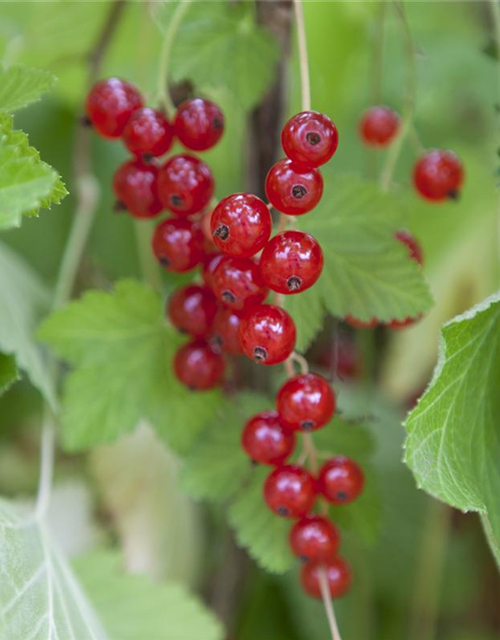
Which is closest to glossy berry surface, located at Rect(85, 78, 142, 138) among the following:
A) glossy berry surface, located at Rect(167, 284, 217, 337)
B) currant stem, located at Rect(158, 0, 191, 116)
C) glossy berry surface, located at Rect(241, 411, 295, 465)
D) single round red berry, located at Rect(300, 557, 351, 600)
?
currant stem, located at Rect(158, 0, 191, 116)

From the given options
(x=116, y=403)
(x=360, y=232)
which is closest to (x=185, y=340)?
(x=116, y=403)

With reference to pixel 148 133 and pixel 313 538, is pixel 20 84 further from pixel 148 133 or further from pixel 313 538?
pixel 313 538

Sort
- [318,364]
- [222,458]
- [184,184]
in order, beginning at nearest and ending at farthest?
1. [184,184]
2. [222,458]
3. [318,364]

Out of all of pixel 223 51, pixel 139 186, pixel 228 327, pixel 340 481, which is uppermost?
pixel 223 51

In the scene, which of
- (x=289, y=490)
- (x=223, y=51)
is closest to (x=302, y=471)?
(x=289, y=490)

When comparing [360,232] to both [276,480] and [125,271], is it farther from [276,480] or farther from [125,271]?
[125,271]

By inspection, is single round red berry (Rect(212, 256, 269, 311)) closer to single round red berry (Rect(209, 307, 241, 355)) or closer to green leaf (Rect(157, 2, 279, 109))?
single round red berry (Rect(209, 307, 241, 355))

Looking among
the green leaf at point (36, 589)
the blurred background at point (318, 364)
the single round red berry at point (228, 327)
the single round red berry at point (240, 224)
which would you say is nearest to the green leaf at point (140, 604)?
the green leaf at point (36, 589)
